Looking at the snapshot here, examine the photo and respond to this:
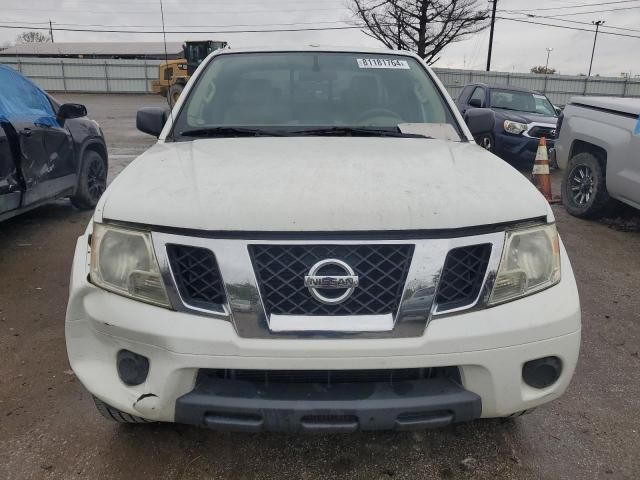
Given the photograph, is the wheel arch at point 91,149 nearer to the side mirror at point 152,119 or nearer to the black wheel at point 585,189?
the side mirror at point 152,119

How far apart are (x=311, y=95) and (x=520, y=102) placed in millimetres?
9111

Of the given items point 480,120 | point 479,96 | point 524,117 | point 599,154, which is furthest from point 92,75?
point 480,120

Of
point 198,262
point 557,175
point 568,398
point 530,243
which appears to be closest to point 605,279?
point 568,398

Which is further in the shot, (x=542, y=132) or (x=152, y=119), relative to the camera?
(x=542, y=132)

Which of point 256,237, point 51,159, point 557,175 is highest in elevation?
point 256,237

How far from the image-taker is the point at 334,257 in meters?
1.71

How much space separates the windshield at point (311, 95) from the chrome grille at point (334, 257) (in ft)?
3.94

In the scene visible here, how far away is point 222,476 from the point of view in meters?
2.07

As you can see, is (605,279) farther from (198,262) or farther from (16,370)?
(16,370)

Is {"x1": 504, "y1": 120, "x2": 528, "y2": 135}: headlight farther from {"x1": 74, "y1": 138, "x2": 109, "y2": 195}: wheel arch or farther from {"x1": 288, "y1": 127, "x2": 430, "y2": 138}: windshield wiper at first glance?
{"x1": 288, "y1": 127, "x2": 430, "y2": 138}: windshield wiper

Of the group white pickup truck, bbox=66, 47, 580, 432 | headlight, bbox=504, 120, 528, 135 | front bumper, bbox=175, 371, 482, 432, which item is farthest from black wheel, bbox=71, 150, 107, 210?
headlight, bbox=504, 120, 528, 135

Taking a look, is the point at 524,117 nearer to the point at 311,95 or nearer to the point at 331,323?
the point at 311,95

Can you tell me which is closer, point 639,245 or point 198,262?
point 198,262

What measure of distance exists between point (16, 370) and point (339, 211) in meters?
2.17
